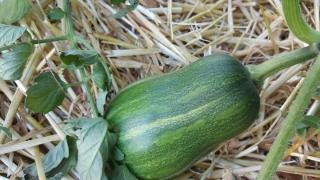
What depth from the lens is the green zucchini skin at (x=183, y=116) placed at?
1.69m

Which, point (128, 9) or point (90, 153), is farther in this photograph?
point (128, 9)

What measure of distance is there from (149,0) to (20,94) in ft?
1.85

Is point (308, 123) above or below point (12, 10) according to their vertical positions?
below

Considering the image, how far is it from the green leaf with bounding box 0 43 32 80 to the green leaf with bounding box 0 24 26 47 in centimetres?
3

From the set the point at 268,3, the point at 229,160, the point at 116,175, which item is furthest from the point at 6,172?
the point at 268,3

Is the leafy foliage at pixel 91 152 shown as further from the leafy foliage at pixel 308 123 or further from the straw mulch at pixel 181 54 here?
the leafy foliage at pixel 308 123

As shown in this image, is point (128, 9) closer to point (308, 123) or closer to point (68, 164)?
point (68, 164)

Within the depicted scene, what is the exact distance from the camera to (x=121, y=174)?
170 centimetres

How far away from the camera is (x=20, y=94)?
1834 mm

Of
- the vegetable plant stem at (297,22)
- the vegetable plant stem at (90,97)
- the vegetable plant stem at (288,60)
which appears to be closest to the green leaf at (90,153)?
the vegetable plant stem at (90,97)

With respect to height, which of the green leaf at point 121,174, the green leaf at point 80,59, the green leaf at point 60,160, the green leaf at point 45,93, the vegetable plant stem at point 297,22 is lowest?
the green leaf at point 121,174

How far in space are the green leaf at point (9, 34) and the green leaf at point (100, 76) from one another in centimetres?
22

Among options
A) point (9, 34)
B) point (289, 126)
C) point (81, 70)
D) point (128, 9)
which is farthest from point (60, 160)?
point (289, 126)

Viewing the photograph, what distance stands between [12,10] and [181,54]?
55 cm
